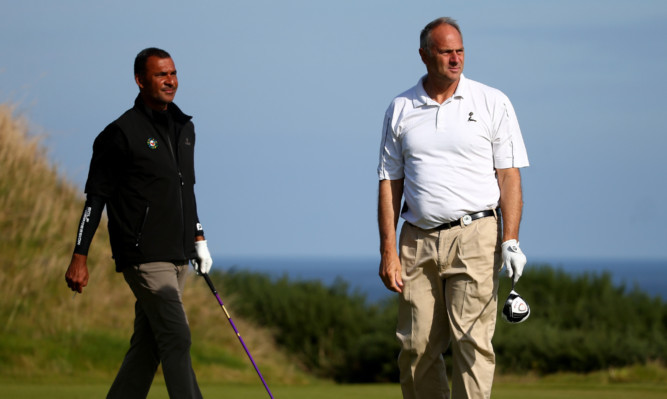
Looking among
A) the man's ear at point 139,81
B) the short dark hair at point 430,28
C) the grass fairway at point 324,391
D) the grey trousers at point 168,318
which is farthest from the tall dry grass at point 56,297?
the short dark hair at point 430,28

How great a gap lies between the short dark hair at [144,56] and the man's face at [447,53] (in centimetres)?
142

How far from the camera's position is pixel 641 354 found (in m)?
13.6

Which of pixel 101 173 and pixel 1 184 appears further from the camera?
pixel 1 184

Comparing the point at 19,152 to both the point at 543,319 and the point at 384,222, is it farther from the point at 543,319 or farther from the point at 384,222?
the point at 384,222

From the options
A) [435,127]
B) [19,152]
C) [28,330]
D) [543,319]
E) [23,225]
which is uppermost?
[435,127]

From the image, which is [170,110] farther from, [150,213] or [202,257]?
[202,257]

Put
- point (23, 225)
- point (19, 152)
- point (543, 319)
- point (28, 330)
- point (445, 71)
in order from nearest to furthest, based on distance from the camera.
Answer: point (445, 71), point (28, 330), point (23, 225), point (19, 152), point (543, 319)

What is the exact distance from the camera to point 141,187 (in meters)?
5.00

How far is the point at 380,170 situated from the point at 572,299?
39.9 feet

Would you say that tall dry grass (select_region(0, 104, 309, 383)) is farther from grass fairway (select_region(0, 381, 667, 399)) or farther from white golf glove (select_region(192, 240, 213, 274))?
white golf glove (select_region(192, 240, 213, 274))

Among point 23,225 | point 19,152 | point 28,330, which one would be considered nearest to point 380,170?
point 28,330

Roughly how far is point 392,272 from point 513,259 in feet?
1.96

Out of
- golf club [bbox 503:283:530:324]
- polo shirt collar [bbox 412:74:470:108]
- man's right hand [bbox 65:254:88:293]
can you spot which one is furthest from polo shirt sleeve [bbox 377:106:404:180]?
man's right hand [bbox 65:254:88:293]

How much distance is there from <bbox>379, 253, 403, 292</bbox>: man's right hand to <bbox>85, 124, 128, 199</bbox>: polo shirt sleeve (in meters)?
1.43
